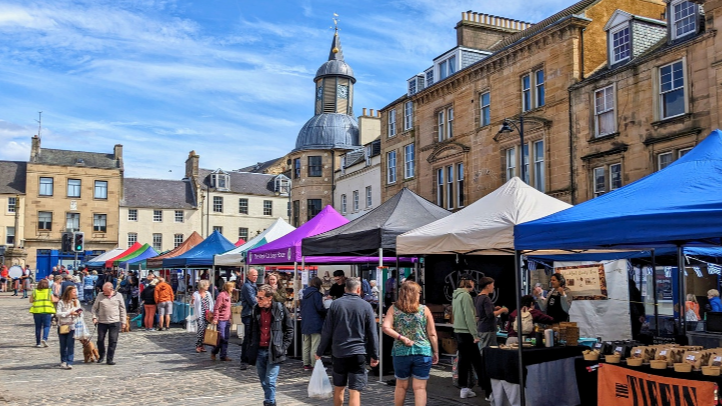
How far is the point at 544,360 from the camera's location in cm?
815

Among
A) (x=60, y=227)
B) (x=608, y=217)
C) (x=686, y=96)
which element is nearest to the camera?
(x=608, y=217)

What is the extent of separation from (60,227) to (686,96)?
55629mm

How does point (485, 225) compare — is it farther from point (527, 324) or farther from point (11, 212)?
point (11, 212)

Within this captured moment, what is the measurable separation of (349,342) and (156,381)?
18.3 ft

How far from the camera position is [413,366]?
7.54 m

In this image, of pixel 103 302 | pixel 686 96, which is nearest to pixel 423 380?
pixel 103 302

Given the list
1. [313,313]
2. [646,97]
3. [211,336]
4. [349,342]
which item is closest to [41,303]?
[211,336]

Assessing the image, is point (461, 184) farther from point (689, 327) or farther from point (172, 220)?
point (172, 220)

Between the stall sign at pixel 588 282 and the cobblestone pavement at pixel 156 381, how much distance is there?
10.1 ft

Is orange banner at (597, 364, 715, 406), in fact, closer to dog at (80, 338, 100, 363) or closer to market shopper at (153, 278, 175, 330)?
dog at (80, 338, 100, 363)

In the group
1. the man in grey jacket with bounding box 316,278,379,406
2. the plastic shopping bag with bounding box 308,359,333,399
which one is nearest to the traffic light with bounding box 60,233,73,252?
the plastic shopping bag with bounding box 308,359,333,399

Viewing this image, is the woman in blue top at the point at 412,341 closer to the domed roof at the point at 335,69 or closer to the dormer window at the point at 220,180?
the domed roof at the point at 335,69

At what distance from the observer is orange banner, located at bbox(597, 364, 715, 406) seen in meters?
6.19

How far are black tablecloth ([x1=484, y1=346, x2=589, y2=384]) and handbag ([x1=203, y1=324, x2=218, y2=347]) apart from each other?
7198mm
